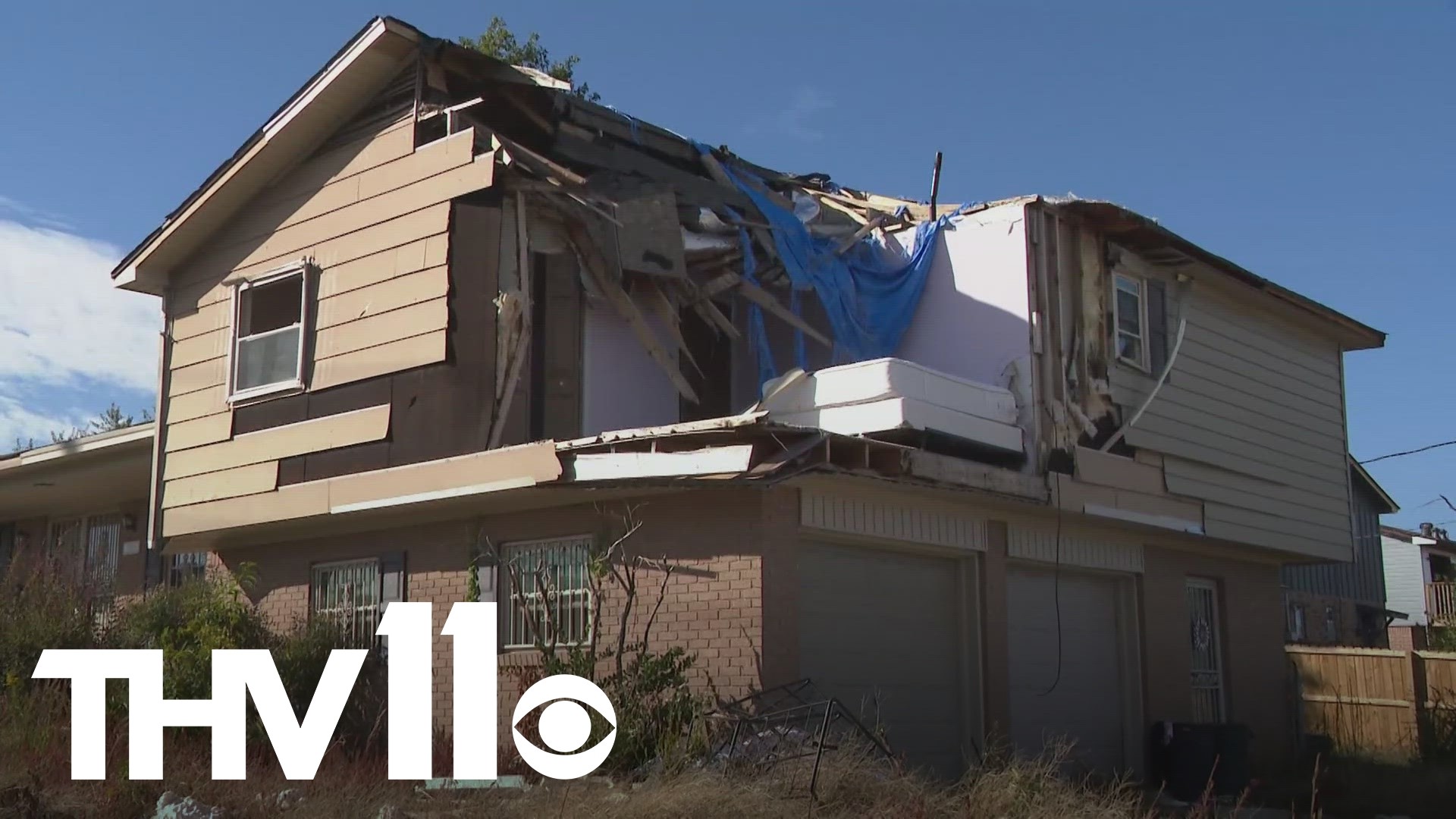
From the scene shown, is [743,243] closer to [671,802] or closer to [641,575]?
[641,575]

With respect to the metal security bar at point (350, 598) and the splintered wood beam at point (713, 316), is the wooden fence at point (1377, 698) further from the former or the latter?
the metal security bar at point (350, 598)

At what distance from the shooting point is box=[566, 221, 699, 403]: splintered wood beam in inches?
547

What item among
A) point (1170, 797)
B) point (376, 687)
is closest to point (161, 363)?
point (376, 687)

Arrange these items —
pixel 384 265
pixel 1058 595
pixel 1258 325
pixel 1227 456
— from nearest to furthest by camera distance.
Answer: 1. pixel 384 265
2. pixel 1058 595
3. pixel 1227 456
4. pixel 1258 325

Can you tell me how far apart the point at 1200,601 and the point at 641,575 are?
8423 millimetres

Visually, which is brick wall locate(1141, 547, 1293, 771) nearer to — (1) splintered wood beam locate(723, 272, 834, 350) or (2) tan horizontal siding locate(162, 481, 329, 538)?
(1) splintered wood beam locate(723, 272, 834, 350)

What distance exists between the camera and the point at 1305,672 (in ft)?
66.7

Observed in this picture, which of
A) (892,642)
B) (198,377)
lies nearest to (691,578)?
(892,642)

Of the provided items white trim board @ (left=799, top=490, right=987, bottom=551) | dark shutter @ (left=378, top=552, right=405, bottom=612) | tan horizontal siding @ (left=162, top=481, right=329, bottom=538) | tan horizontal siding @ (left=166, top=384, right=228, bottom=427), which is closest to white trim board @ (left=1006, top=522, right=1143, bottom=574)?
white trim board @ (left=799, top=490, right=987, bottom=551)

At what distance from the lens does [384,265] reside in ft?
46.2

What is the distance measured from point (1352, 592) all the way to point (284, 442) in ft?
82.3

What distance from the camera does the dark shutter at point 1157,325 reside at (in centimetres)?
1598

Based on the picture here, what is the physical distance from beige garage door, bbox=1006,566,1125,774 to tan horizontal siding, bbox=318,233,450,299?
620 centimetres

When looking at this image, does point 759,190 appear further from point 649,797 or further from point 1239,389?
point 649,797
